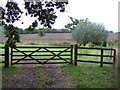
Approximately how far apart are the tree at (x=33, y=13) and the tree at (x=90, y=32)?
25.3ft

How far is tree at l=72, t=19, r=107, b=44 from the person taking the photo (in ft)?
37.5

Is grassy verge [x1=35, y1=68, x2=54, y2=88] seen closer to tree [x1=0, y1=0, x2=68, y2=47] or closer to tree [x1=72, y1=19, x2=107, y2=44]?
tree [x1=0, y1=0, x2=68, y2=47]

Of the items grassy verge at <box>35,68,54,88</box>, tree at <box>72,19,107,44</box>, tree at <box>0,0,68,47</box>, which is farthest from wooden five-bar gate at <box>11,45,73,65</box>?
tree at <box>72,19,107,44</box>

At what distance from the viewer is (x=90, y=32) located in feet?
37.9

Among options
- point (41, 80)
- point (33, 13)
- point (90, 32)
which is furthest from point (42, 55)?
point (90, 32)

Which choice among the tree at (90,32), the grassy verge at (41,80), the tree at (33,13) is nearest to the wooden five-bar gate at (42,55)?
the grassy verge at (41,80)

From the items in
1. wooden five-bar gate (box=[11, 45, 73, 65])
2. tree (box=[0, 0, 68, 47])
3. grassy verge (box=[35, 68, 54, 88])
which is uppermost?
tree (box=[0, 0, 68, 47])

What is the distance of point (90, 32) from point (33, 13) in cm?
843

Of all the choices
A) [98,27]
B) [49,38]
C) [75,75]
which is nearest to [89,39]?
[98,27]

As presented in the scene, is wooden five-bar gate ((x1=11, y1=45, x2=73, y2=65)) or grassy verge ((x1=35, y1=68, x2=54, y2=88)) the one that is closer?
grassy verge ((x1=35, y1=68, x2=54, y2=88))

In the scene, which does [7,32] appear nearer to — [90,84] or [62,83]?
[62,83]

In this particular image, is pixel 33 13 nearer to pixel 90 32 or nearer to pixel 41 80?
pixel 41 80

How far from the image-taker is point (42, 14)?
3699 mm

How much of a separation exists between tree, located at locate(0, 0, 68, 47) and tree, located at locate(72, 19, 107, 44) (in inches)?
304
